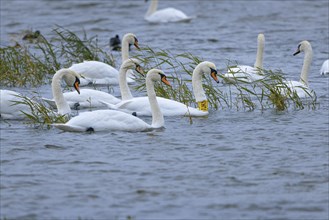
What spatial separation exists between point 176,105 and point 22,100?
1912mm

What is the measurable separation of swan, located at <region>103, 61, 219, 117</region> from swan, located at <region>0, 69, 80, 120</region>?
672 millimetres

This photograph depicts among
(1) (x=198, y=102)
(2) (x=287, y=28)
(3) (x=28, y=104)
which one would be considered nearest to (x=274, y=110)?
(1) (x=198, y=102)

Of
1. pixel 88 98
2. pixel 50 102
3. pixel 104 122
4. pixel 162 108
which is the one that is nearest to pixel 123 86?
pixel 88 98

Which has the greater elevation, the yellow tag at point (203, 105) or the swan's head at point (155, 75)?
the swan's head at point (155, 75)

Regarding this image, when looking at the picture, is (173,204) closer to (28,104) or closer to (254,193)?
(254,193)

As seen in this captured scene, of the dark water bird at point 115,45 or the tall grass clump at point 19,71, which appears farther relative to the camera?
the dark water bird at point 115,45

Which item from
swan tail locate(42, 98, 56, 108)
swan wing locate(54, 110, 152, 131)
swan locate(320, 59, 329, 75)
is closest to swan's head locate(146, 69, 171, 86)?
swan wing locate(54, 110, 152, 131)

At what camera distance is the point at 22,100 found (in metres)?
13.1

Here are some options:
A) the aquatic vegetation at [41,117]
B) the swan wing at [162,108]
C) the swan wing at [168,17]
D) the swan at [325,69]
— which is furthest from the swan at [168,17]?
the aquatic vegetation at [41,117]

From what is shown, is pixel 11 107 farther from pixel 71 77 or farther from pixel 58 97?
pixel 71 77

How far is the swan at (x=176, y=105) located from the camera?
521 inches

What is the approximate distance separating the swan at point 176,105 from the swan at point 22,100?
672 mm

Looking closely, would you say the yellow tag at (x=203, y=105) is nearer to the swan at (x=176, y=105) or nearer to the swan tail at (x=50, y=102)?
the swan at (x=176, y=105)

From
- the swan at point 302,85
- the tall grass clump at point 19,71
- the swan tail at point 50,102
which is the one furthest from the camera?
the tall grass clump at point 19,71
